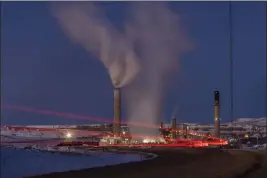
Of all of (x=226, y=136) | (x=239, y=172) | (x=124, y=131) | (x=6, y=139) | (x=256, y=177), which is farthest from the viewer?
(x=6, y=139)

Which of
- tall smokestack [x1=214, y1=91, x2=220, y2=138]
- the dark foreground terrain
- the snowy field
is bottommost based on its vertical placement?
the snowy field

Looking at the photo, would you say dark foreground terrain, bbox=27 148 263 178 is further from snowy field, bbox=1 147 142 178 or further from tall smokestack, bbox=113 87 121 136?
tall smokestack, bbox=113 87 121 136

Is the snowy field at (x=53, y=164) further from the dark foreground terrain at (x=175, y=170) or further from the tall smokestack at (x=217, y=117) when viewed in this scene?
the tall smokestack at (x=217, y=117)

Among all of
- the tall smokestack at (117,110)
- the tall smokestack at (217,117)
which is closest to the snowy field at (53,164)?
the tall smokestack at (217,117)

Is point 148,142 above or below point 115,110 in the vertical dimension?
below

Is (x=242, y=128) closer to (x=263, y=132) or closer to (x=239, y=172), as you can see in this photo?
(x=263, y=132)

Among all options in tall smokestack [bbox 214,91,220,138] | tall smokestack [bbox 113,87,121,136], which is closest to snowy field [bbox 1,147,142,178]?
tall smokestack [bbox 214,91,220,138]

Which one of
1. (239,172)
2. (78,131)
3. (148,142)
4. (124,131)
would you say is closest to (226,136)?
(148,142)

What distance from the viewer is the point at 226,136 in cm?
4928

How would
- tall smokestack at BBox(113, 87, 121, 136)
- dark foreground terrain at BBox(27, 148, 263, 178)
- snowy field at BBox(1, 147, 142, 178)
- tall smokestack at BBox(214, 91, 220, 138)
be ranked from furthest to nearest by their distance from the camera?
tall smokestack at BBox(113, 87, 121, 136), tall smokestack at BBox(214, 91, 220, 138), snowy field at BBox(1, 147, 142, 178), dark foreground terrain at BBox(27, 148, 263, 178)

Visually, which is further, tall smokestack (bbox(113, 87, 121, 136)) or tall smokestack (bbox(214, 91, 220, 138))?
tall smokestack (bbox(113, 87, 121, 136))

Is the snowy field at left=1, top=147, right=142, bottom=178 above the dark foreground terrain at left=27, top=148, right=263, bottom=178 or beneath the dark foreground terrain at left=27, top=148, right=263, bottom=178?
beneath

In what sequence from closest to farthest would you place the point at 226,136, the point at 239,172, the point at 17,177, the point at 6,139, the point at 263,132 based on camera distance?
the point at 239,172, the point at 17,177, the point at 263,132, the point at 226,136, the point at 6,139

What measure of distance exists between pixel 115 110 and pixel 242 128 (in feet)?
41.7
